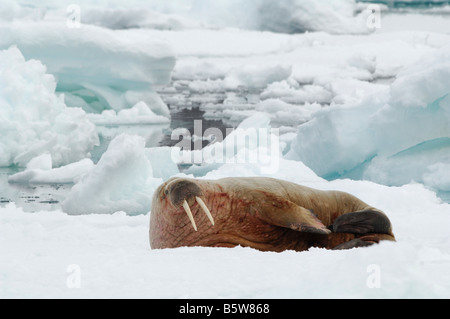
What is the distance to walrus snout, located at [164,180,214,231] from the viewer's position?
2.72 meters

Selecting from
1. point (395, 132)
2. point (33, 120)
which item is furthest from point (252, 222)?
point (33, 120)

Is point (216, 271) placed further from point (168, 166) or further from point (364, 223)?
point (168, 166)

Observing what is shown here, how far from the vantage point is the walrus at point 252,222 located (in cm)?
288

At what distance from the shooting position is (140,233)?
12.9 feet

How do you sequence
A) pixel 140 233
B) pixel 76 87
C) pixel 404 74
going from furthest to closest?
1. pixel 76 87
2. pixel 404 74
3. pixel 140 233

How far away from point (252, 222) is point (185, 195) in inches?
16.6

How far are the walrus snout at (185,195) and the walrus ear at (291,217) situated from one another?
305mm

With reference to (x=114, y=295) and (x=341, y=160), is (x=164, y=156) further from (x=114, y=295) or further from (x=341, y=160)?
(x=114, y=295)

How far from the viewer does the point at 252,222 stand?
2.97m

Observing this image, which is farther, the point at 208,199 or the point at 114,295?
the point at 208,199

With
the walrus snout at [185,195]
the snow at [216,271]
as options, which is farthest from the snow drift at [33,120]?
the walrus snout at [185,195]

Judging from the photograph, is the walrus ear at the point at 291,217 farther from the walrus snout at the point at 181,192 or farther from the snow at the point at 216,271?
the walrus snout at the point at 181,192
